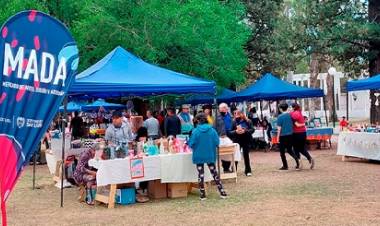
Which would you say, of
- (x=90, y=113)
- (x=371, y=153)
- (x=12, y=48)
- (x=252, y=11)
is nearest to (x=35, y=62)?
(x=12, y=48)

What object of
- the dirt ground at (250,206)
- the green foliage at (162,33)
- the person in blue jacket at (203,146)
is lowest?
the dirt ground at (250,206)

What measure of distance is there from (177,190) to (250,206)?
1.73 metres

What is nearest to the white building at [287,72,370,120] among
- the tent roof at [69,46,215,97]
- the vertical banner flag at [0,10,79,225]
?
the tent roof at [69,46,215,97]

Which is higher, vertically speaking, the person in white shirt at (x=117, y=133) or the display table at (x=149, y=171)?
the person in white shirt at (x=117, y=133)

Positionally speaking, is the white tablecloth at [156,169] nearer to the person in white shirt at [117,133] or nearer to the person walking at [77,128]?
the person in white shirt at [117,133]

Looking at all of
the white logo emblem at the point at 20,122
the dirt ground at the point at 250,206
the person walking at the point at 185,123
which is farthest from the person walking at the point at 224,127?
the white logo emblem at the point at 20,122

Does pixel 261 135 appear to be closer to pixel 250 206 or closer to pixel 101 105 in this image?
pixel 250 206

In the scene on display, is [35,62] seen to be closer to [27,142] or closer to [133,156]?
[27,142]

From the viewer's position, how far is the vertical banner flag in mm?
4195

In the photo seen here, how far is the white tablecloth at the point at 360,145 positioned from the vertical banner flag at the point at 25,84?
11356 millimetres

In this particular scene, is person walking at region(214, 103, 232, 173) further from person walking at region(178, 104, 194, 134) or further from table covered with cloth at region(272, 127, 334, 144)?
table covered with cloth at region(272, 127, 334, 144)

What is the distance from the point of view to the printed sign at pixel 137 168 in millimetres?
9180

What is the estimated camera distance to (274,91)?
20094mm

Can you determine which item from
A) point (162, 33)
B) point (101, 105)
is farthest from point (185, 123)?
point (101, 105)
